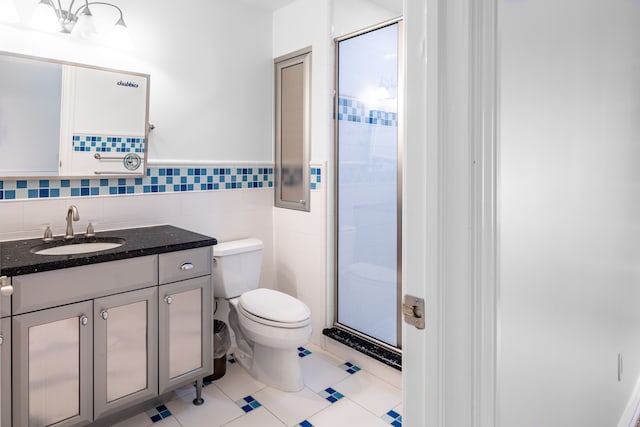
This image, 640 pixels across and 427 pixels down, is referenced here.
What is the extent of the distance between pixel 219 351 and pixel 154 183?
1.09m

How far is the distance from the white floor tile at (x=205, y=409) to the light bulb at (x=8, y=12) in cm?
206

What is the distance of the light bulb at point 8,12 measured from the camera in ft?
6.50

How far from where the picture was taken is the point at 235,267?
267 centimetres

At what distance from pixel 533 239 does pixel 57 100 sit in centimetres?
225

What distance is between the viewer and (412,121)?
0.77 m

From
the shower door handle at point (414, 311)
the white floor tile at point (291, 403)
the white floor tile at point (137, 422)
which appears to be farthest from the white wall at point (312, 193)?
the shower door handle at point (414, 311)

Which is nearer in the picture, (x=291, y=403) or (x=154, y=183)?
(x=291, y=403)

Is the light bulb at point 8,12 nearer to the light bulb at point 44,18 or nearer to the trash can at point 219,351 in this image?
the light bulb at point 44,18

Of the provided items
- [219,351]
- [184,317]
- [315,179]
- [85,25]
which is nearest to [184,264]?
[184,317]

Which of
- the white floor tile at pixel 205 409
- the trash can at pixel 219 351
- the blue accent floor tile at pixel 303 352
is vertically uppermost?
the trash can at pixel 219 351

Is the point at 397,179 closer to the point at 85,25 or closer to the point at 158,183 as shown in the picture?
the point at 158,183

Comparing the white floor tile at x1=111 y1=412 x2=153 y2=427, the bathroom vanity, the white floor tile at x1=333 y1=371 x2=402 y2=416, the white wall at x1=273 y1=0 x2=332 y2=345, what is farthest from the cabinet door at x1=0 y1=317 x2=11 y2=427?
the white wall at x1=273 y1=0 x2=332 y2=345

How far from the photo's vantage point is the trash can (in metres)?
2.54

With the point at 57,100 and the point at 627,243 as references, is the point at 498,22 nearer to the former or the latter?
the point at 627,243
